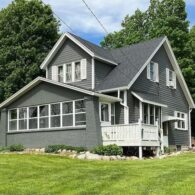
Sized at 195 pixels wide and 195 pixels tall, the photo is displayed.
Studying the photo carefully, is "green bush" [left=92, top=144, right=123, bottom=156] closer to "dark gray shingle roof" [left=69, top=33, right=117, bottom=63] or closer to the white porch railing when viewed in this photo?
the white porch railing

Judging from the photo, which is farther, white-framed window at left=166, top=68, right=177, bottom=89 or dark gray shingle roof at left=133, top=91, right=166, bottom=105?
white-framed window at left=166, top=68, right=177, bottom=89

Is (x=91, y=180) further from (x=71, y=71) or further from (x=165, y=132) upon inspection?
(x=165, y=132)

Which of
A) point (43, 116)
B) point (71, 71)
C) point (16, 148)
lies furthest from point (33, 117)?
point (71, 71)

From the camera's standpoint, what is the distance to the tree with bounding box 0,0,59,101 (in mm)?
41281

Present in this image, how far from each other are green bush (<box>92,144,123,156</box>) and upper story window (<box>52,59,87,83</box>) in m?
6.07

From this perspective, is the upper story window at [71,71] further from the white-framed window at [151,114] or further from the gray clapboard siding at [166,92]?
the white-framed window at [151,114]

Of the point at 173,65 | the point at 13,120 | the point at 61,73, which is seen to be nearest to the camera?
the point at 13,120

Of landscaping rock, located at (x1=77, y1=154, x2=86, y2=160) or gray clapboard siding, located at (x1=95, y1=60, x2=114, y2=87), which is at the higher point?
gray clapboard siding, located at (x1=95, y1=60, x2=114, y2=87)

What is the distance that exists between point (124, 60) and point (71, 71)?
3.73m

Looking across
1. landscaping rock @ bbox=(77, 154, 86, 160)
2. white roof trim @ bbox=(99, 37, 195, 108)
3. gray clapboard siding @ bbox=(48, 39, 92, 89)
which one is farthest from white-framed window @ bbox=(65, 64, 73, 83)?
landscaping rock @ bbox=(77, 154, 86, 160)

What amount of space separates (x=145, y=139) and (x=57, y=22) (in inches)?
997

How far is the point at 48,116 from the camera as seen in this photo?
1042 inches

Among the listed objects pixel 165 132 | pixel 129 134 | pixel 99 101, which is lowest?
pixel 129 134

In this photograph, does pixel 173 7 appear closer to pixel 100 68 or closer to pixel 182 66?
pixel 182 66
